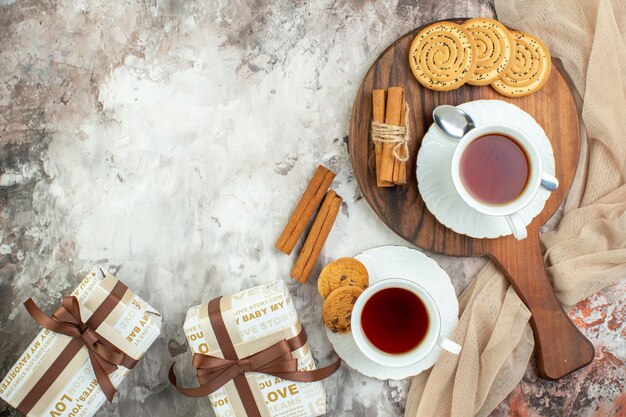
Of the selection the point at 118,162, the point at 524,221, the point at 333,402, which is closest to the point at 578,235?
the point at 524,221

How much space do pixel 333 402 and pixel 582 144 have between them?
0.75m

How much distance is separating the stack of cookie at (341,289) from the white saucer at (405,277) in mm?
24

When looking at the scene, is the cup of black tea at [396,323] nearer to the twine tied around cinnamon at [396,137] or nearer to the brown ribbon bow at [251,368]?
the brown ribbon bow at [251,368]

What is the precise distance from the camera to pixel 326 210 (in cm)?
119

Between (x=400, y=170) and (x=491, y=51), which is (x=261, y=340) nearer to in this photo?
(x=400, y=170)

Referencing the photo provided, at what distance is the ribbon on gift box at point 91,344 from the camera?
1.08 meters

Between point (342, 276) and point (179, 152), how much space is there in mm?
446

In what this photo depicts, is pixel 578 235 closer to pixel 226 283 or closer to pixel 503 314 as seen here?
pixel 503 314

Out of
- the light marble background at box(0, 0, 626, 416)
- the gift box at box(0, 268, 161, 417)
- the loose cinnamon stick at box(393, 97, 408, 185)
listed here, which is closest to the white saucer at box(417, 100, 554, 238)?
the loose cinnamon stick at box(393, 97, 408, 185)

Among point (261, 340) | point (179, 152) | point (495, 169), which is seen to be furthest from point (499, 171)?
point (179, 152)

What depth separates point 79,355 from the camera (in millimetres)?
1093

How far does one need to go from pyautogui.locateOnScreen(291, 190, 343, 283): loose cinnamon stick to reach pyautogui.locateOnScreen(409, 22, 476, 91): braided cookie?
302mm

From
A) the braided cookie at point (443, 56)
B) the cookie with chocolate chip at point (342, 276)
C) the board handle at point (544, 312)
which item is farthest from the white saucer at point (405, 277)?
the braided cookie at point (443, 56)

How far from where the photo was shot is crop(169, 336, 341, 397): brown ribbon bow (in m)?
1.08
